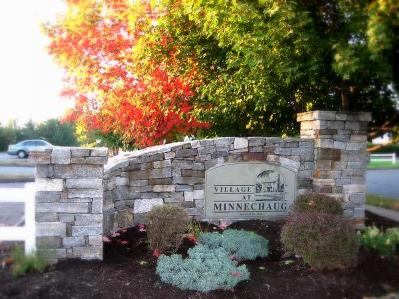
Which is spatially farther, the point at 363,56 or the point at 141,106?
the point at 141,106

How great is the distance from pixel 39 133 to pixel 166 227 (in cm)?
2762

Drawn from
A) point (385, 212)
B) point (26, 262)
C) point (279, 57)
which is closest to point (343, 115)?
point (279, 57)

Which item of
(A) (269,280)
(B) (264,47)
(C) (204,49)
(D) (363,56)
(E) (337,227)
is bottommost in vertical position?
(A) (269,280)

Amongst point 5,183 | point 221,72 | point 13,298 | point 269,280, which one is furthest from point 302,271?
point 5,183

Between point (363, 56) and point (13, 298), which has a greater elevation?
point (363, 56)

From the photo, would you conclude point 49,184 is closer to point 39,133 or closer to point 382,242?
point 382,242

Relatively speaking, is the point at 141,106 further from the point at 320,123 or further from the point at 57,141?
the point at 57,141

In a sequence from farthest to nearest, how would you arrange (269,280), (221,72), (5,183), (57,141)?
(57,141)
(5,183)
(221,72)
(269,280)

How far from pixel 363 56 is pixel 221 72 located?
3884 millimetres

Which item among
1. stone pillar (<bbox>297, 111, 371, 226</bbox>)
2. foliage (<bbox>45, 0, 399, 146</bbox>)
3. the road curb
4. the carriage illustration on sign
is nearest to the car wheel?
foliage (<bbox>45, 0, 399, 146</bbox>)

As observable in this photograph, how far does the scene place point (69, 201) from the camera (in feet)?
14.9

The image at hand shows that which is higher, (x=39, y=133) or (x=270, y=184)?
(x=39, y=133)

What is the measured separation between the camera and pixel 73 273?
4250 mm

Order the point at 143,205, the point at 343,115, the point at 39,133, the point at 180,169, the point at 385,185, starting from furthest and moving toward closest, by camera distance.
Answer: the point at 39,133 < the point at 385,185 < the point at 343,115 < the point at 180,169 < the point at 143,205
